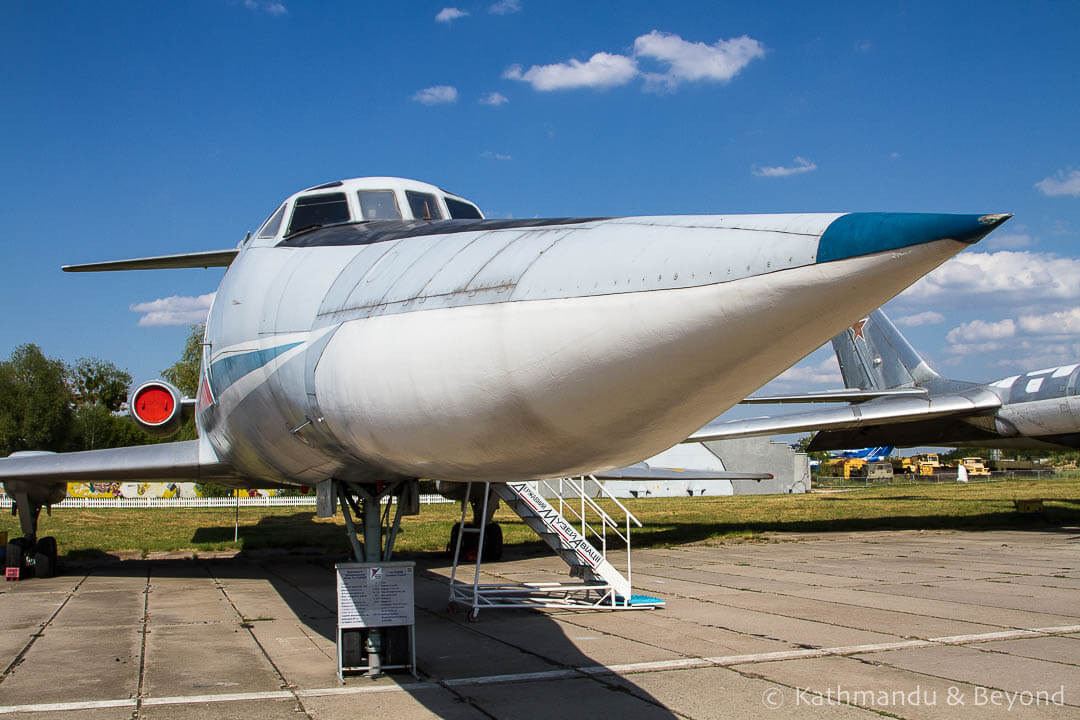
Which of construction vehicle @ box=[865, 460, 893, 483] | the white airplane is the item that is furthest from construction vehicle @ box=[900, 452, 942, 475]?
the white airplane

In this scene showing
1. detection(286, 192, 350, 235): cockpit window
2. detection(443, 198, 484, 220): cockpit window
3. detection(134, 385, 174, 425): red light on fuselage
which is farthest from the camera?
detection(134, 385, 174, 425): red light on fuselage

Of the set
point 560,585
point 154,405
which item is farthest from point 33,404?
point 560,585

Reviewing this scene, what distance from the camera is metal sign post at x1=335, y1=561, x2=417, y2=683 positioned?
5742 millimetres

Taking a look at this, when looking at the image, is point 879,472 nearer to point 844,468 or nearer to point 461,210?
point 844,468

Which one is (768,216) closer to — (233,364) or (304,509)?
(233,364)

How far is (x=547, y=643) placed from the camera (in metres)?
7.21

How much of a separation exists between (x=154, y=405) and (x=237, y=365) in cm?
822

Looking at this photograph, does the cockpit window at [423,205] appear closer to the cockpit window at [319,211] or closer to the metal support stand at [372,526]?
the cockpit window at [319,211]

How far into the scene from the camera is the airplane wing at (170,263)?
11056 millimetres

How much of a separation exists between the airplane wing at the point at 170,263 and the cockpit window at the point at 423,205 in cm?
422

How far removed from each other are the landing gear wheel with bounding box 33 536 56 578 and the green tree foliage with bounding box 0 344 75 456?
49997 millimetres

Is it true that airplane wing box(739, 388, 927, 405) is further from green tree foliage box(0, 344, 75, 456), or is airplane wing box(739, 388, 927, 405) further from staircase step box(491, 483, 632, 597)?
green tree foliage box(0, 344, 75, 456)

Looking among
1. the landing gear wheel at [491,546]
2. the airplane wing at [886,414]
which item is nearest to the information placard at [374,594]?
the landing gear wheel at [491,546]

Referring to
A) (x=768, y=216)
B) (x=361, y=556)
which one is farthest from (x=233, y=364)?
(x=768, y=216)
